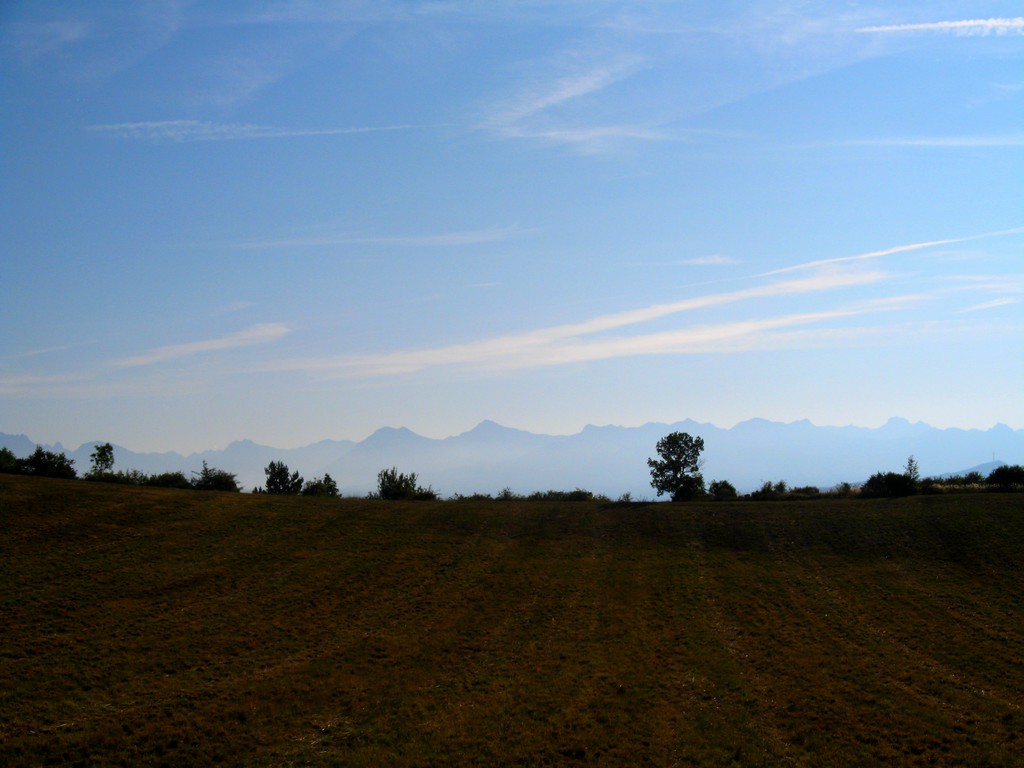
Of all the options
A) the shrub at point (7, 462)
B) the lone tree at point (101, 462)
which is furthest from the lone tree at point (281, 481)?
the shrub at point (7, 462)

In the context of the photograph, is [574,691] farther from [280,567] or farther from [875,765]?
[280,567]

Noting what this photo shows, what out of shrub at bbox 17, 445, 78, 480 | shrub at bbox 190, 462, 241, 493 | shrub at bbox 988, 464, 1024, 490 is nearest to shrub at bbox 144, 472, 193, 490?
shrub at bbox 190, 462, 241, 493

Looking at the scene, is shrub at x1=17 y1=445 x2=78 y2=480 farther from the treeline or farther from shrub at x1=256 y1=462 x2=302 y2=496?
shrub at x1=256 y1=462 x2=302 y2=496

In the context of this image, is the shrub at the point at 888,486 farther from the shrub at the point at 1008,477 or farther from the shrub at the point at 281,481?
the shrub at the point at 281,481

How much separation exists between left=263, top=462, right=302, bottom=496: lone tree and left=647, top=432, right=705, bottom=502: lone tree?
5341 cm

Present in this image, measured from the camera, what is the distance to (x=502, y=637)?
36.8m

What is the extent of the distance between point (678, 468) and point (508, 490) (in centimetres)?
2436

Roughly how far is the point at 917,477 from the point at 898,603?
3790 cm

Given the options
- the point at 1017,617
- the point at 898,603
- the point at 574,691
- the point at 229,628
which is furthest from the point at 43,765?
the point at 1017,617

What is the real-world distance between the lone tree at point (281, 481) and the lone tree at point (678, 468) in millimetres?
53408

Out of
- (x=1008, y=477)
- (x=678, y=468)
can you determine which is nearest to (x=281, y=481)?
(x=678, y=468)

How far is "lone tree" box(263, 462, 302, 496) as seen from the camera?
320ft

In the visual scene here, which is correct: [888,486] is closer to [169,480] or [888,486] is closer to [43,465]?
[169,480]

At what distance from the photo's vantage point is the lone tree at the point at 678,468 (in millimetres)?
88438
